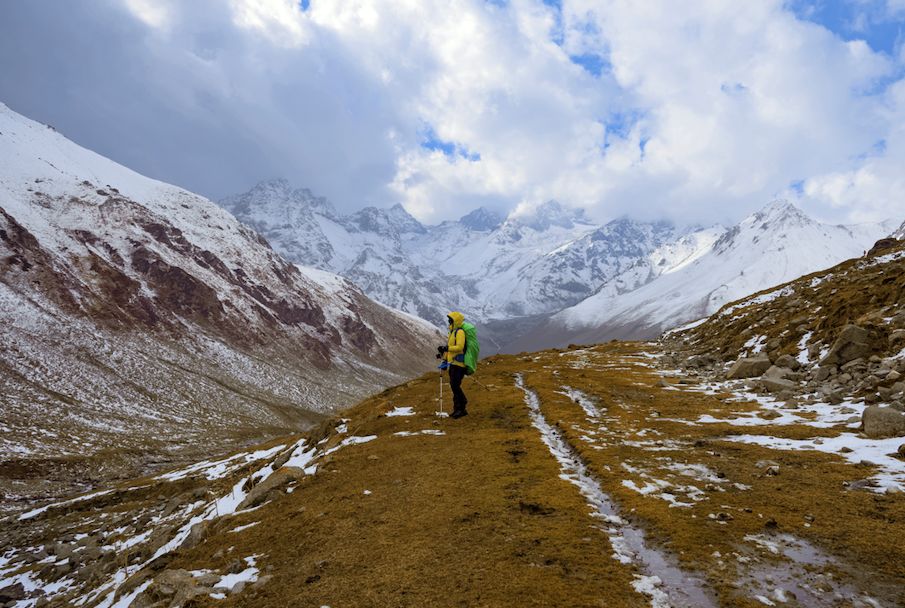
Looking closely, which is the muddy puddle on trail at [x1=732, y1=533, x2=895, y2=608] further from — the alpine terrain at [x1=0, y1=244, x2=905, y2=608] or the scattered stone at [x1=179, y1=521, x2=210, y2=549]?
the scattered stone at [x1=179, y1=521, x2=210, y2=549]

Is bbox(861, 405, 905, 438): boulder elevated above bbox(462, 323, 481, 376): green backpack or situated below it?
below

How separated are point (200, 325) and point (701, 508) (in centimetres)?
18816

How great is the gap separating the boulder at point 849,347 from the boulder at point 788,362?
263cm

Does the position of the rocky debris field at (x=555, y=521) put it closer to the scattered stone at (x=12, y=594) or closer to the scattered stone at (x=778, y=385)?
the scattered stone at (x=12, y=594)

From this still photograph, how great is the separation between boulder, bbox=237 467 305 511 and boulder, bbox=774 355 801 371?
26.4 meters

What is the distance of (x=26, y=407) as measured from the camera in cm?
8819

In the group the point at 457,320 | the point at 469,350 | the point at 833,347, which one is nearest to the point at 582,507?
the point at 469,350

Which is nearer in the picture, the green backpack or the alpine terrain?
the alpine terrain

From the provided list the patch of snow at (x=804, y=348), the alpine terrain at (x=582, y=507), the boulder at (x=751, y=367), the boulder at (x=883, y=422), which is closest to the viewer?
the alpine terrain at (x=582, y=507)

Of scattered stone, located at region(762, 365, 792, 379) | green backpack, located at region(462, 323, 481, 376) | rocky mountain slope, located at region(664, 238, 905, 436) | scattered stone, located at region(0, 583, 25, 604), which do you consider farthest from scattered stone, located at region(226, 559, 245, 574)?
scattered stone, located at region(762, 365, 792, 379)

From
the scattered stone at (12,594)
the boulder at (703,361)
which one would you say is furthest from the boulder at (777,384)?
the scattered stone at (12,594)

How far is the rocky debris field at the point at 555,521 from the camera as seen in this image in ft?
28.4

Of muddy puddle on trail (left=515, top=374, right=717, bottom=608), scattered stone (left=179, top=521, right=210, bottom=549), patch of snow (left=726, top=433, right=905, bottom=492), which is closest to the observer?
muddy puddle on trail (left=515, top=374, right=717, bottom=608)

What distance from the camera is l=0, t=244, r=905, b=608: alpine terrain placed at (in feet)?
28.8
